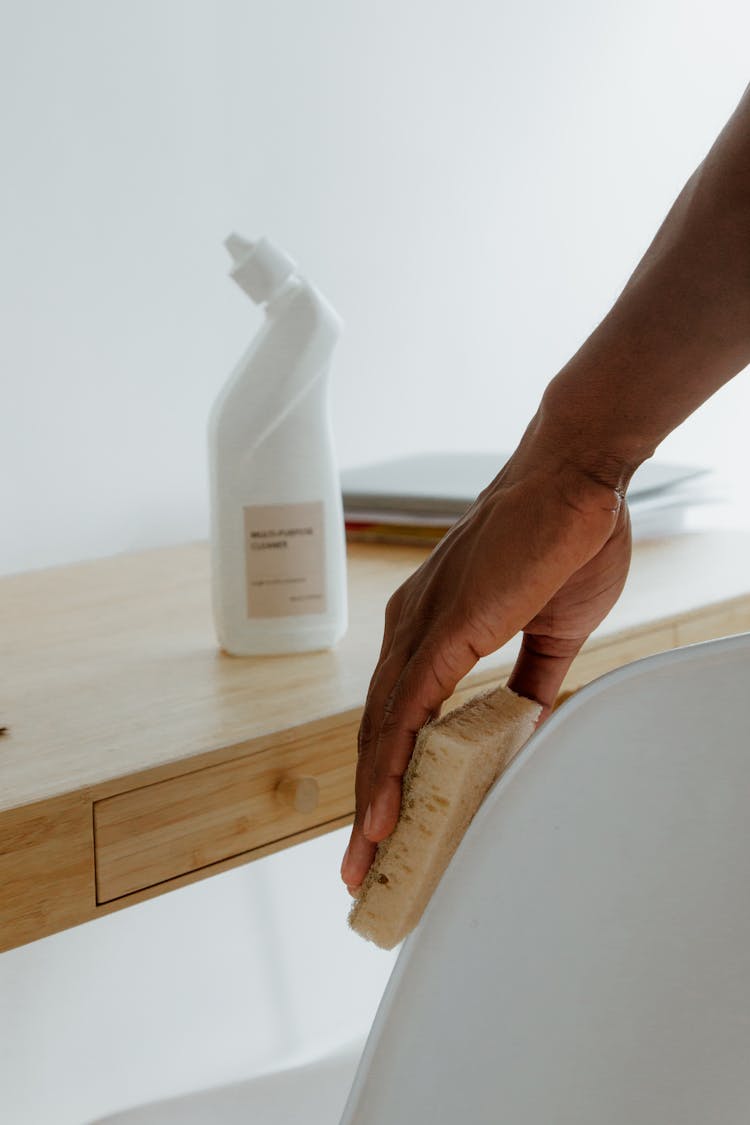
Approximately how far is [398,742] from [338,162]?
1097 millimetres

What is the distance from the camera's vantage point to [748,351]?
19.8 inches

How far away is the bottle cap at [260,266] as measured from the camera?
852 millimetres

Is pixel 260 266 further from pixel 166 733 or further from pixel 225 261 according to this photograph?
pixel 225 261

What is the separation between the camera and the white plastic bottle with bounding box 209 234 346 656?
85cm

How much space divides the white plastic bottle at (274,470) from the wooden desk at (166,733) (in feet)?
0.11

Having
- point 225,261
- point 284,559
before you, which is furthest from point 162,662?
point 225,261

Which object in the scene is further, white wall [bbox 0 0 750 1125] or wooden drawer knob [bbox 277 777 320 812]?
white wall [bbox 0 0 750 1125]

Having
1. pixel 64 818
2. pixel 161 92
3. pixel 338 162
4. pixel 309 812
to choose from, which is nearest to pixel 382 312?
pixel 338 162

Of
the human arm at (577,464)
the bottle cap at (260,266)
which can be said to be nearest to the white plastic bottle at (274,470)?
the bottle cap at (260,266)

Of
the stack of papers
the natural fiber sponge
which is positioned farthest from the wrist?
the stack of papers

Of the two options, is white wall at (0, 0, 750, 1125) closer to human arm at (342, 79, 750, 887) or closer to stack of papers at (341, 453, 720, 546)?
stack of papers at (341, 453, 720, 546)

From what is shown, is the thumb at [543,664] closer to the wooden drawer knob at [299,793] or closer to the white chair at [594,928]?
the wooden drawer knob at [299,793]

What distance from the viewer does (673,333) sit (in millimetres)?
500

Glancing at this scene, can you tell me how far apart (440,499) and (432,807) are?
78cm
